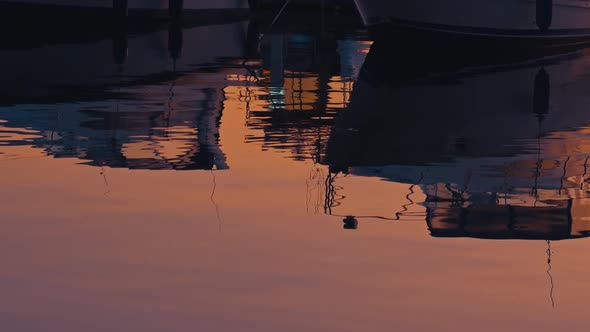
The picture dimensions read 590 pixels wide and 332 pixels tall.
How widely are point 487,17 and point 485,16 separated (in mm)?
121

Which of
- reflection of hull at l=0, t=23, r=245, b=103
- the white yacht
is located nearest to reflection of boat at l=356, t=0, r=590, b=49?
the white yacht

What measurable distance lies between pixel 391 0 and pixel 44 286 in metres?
33.8

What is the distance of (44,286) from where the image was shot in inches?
420

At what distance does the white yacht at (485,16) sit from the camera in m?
43.6

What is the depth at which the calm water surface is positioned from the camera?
10.1m

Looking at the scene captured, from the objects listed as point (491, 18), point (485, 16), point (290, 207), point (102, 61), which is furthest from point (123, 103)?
point (491, 18)

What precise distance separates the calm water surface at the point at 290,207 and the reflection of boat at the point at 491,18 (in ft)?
38.4

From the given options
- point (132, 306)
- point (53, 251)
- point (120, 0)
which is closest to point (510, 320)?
point (132, 306)

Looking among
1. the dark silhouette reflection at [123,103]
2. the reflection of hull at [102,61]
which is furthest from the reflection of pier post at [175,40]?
the dark silhouette reflection at [123,103]

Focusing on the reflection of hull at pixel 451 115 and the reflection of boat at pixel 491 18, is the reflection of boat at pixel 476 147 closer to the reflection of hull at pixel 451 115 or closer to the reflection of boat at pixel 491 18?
the reflection of hull at pixel 451 115

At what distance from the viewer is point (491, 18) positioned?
4491 centimetres

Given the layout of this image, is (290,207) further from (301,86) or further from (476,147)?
(301,86)

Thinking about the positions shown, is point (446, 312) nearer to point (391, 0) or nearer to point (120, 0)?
point (391, 0)

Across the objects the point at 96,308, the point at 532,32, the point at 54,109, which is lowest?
the point at 96,308
